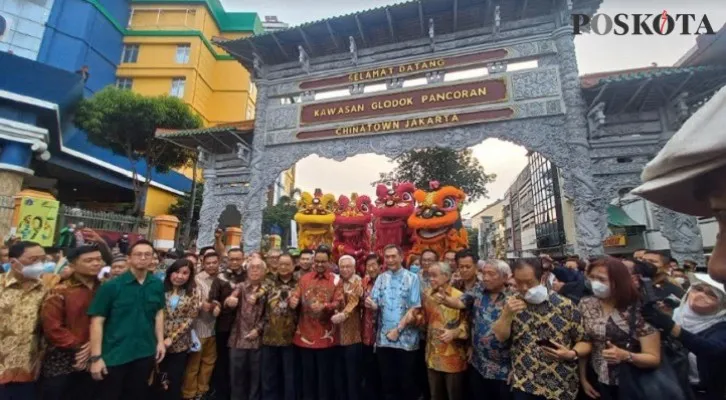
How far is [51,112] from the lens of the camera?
11469 mm

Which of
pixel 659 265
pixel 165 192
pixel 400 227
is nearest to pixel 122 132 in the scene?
pixel 165 192

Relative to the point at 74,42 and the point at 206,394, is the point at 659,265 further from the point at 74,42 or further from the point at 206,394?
the point at 74,42

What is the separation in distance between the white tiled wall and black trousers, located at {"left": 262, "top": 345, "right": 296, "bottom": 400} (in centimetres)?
1904

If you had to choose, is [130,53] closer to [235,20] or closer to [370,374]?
[235,20]

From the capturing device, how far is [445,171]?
1642cm

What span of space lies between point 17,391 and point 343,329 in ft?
8.17

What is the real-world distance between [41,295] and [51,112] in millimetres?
12222

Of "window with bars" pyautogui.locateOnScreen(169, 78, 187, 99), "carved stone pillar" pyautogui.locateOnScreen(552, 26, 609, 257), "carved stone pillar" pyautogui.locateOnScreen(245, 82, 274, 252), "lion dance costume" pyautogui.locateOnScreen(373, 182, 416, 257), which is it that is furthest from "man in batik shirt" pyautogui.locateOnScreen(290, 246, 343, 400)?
"window with bars" pyautogui.locateOnScreen(169, 78, 187, 99)

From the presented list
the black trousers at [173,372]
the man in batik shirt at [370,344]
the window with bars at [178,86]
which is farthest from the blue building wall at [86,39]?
the man in batik shirt at [370,344]

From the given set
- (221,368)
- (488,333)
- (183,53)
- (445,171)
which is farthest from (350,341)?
(183,53)

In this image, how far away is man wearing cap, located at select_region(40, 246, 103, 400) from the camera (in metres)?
2.60

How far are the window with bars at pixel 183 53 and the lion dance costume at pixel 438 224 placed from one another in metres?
20.2

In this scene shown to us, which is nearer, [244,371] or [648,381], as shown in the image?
[648,381]

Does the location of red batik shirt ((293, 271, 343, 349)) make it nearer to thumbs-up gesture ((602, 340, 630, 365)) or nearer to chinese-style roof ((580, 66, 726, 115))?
thumbs-up gesture ((602, 340, 630, 365))
